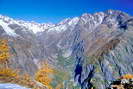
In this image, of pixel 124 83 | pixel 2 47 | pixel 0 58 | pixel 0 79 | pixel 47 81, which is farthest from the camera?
pixel 47 81

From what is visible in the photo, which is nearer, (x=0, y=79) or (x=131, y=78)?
(x=0, y=79)

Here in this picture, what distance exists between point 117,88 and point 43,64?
78916 mm

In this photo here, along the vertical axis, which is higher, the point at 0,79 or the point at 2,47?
the point at 2,47

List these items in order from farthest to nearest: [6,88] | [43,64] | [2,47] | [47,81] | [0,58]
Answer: [43,64]
[47,81]
[2,47]
[0,58]
[6,88]

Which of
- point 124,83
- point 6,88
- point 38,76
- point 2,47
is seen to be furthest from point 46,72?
point 6,88

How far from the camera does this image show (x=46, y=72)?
322ft

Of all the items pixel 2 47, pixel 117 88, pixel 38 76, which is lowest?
pixel 117 88

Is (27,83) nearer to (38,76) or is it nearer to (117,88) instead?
(117,88)

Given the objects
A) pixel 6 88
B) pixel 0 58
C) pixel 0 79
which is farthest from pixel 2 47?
pixel 6 88

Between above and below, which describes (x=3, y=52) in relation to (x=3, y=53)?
above

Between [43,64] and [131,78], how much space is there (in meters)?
78.4

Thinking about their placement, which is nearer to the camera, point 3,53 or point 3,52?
point 3,53

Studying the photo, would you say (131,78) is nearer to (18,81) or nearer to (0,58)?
(18,81)

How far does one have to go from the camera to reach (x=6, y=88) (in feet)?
48.4
